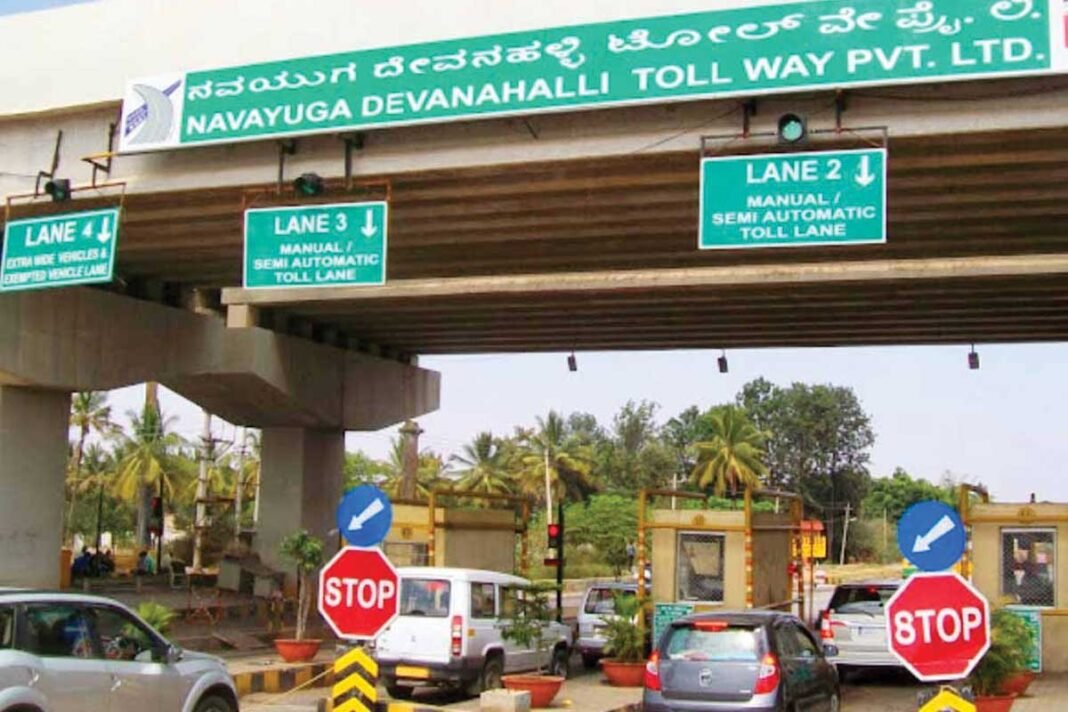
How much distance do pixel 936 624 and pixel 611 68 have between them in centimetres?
776

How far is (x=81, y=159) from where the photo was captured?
17.0 meters

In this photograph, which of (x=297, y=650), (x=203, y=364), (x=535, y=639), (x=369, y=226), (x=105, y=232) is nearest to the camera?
(x=369, y=226)

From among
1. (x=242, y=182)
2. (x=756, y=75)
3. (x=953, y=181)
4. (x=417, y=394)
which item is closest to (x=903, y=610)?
(x=756, y=75)

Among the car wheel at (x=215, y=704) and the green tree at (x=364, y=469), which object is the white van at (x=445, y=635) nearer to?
the car wheel at (x=215, y=704)

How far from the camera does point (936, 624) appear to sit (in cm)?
787

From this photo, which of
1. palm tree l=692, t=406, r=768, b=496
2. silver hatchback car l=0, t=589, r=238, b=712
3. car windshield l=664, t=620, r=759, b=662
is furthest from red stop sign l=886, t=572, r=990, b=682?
palm tree l=692, t=406, r=768, b=496

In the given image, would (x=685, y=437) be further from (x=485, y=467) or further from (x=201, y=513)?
(x=201, y=513)

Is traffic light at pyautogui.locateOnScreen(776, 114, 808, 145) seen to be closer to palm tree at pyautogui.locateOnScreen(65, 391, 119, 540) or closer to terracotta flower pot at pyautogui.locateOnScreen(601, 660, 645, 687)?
terracotta flower pot at pyautogui.locateOnScreen(601, 660, 645, 687)

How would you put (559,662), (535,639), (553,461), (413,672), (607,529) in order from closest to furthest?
(413,672), (535,639), (559,662), (607,529), (553,461)

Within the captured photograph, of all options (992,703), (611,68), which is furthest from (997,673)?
(611,68)

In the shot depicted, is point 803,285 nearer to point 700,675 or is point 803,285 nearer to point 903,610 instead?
point 700,675

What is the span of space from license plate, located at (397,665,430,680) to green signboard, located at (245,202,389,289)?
4.80m

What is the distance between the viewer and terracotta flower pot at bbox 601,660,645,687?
59.7ft

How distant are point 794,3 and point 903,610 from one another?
7464mm
